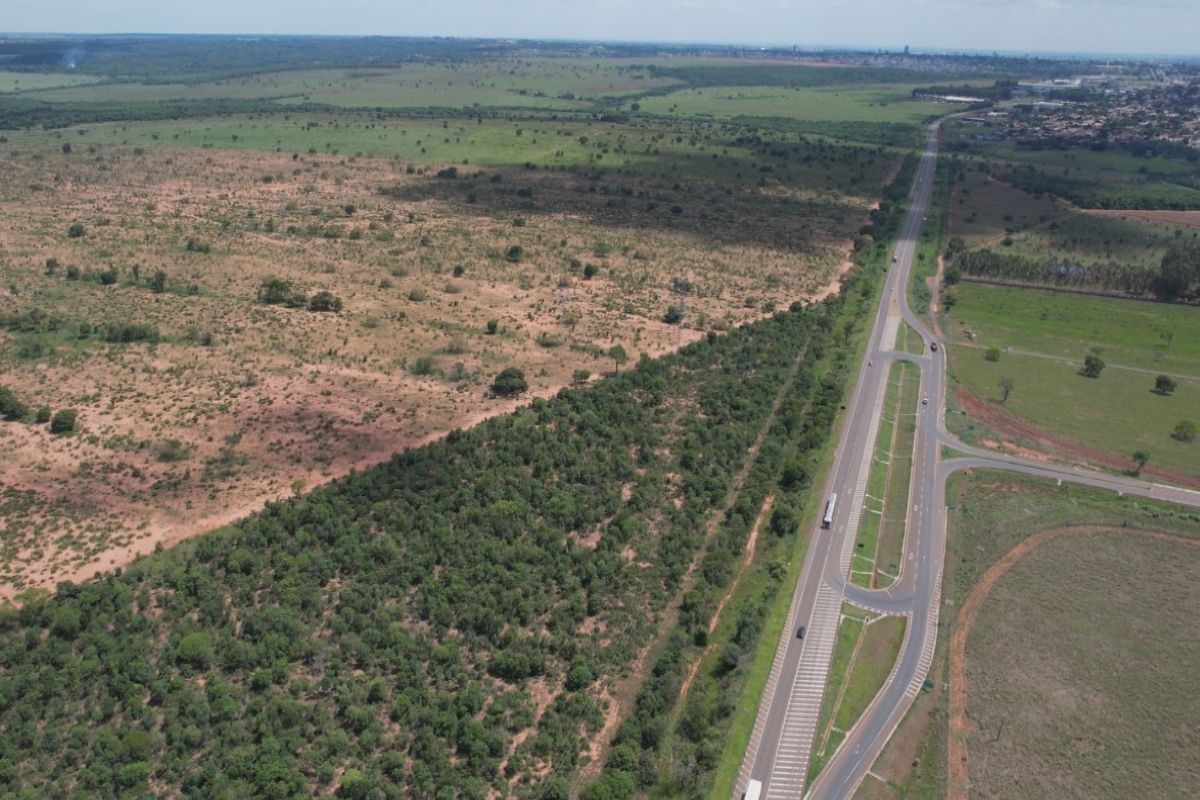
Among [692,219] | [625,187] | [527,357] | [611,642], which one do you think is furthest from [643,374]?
[625,187]

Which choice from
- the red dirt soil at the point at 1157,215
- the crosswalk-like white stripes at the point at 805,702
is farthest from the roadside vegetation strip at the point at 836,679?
the red dirt soil at the point at 1157,215

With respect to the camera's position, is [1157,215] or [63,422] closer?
[63,422]

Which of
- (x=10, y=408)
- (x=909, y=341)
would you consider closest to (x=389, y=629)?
(x=10, y=408)

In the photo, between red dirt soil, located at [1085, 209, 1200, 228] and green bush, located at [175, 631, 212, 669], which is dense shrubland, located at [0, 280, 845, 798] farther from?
red dirt soil, located at [1085, 209, 1200, 228]

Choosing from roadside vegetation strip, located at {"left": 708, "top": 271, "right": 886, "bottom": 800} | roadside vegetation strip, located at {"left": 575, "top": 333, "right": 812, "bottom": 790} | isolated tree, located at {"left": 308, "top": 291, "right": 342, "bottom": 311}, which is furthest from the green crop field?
isolated tree, located at {"left": 308, "top": 291, "right": 342, "bottom": 311}

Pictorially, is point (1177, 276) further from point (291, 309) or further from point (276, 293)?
point (276, 293)

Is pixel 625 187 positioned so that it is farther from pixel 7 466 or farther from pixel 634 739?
pixel 634 739
